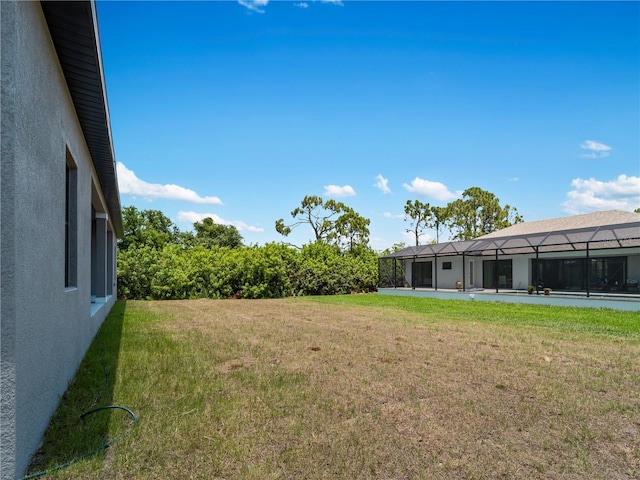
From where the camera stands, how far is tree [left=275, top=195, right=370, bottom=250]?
3766 centimetres

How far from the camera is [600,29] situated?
1343cm

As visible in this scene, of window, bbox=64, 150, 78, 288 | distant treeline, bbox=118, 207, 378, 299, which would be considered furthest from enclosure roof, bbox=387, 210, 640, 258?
window, bbox=64, 150, 78, 288

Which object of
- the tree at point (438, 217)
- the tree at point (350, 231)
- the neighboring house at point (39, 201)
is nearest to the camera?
the neighboring house at point (39, 201)

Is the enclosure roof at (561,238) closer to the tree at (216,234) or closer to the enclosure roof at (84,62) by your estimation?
the enclosure roof at (84,62)

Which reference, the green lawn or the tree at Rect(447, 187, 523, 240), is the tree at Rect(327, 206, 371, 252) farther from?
the green lawn

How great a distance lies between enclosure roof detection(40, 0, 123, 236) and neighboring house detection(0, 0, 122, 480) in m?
0.01

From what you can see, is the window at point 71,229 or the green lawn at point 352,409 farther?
the window at point 71,229

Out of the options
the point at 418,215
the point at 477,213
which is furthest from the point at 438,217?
the point at 477,213

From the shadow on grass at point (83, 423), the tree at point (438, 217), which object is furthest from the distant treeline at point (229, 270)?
the tree at point (438, 217)

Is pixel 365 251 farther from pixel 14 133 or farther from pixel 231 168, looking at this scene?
pixel 14 133

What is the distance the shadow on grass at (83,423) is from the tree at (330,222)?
32.8 meters

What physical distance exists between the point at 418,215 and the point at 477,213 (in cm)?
570

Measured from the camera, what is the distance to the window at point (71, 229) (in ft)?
16.9

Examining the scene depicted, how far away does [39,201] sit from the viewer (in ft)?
10.2
